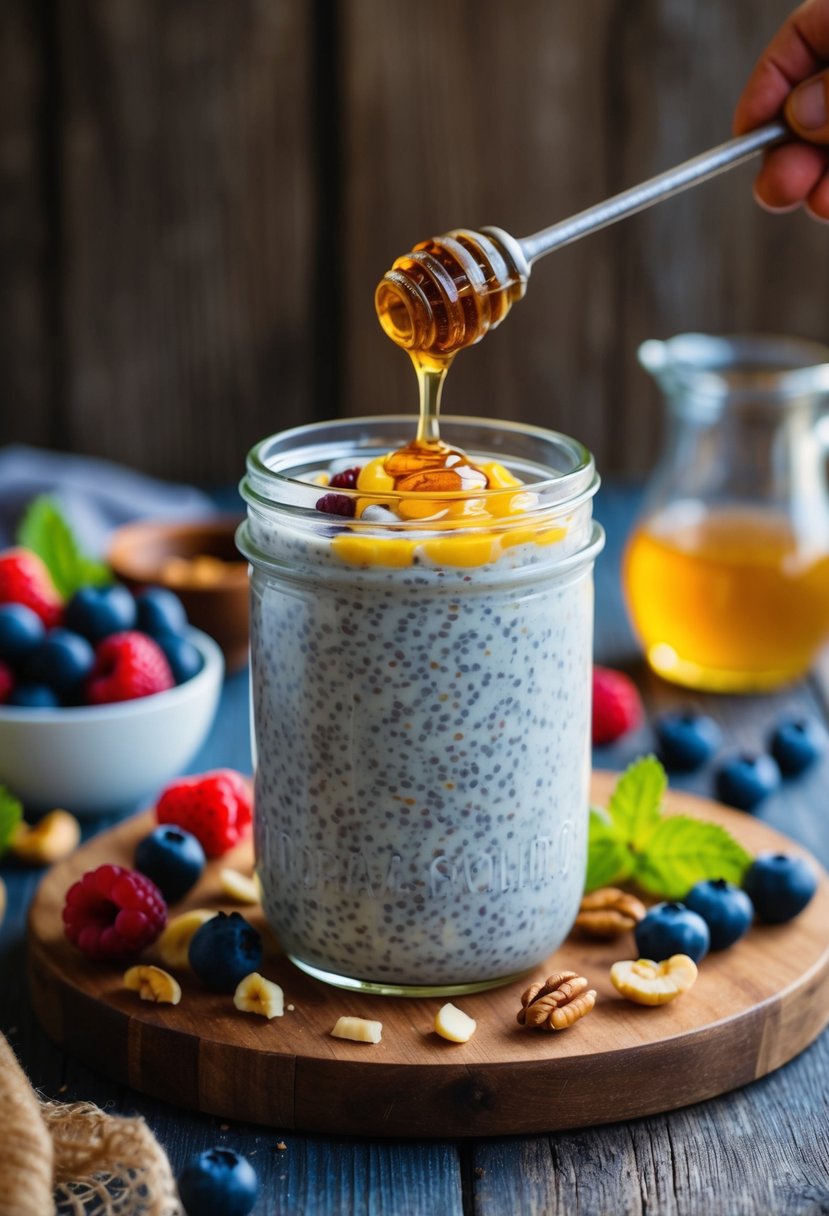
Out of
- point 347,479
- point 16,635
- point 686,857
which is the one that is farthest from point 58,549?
point 686,857

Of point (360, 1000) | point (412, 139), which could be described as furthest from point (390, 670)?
point (412, 139)

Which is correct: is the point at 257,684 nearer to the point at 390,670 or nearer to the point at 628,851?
the point at 390,670

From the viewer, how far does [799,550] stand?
1.79m

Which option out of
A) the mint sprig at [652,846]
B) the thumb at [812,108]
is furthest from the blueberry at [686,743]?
the thumb at [812,108]

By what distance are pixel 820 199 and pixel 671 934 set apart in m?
0.66

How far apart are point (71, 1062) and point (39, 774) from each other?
1.32 ft

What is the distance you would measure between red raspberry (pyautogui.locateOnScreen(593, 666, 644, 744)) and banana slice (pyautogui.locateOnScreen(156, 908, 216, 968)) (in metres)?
0.65

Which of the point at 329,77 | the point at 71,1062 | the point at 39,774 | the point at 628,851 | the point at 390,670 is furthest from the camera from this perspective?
the point at 329,77

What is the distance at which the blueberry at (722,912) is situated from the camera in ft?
3.82

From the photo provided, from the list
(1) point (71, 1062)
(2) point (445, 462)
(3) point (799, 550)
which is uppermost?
(2) point (445, 462)

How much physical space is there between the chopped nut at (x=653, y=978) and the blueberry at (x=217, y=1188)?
1.05ft

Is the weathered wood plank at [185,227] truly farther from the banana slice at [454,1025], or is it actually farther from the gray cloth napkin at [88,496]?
the banana slice at [454,1025]

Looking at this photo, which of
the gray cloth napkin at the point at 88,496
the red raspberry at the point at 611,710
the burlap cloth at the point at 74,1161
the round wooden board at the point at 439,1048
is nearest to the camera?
the burlap cloth at the point at 74,1161

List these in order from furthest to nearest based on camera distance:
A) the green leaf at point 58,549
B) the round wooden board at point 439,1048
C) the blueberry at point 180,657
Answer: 1. the green leaf at point 58,549
2. the blueberry at point 180,657
3. the round wooden board at point 439,1048
